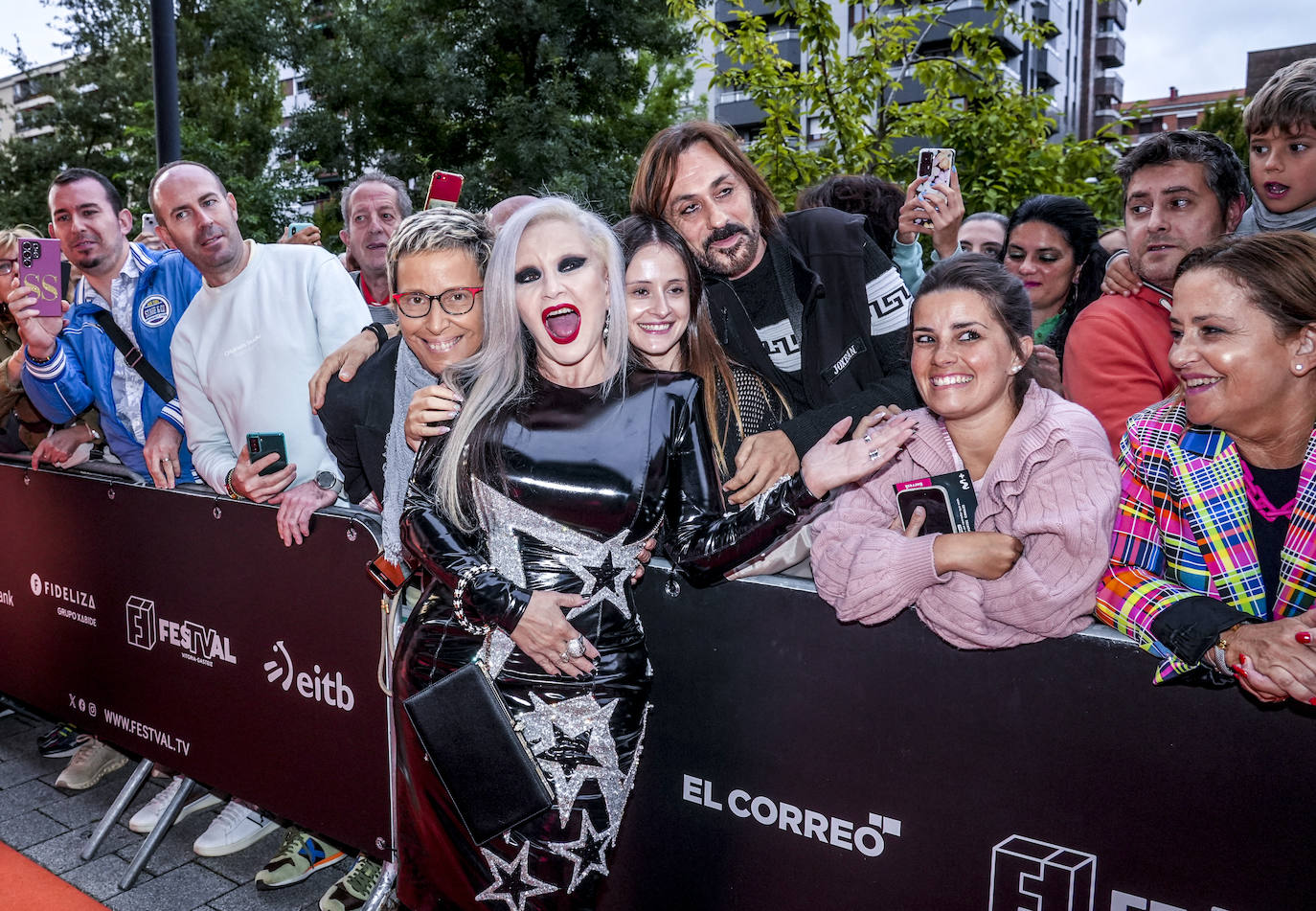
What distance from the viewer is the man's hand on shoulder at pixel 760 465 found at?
102 inches

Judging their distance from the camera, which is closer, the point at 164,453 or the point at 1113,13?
the point at 164,453

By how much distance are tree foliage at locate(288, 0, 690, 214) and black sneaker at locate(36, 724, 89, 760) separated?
1367 centimetres

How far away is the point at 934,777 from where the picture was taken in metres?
2.25

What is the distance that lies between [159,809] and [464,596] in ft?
9.63

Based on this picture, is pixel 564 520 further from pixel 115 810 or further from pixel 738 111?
pixel 738 111

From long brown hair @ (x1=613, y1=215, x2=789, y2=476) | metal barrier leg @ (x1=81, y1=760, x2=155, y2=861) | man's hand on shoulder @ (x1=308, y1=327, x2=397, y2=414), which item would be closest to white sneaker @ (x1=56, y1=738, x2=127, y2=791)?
metal barrier leg @ (x1=81, y1=760, x2=155, y2=861)

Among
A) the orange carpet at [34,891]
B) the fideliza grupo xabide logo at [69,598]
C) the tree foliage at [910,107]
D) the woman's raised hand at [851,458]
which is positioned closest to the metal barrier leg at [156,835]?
the orange carpet at [34,891]

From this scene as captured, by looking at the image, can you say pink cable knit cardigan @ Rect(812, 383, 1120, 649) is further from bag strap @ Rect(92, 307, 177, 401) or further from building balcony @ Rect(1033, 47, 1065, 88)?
building balcony @ Rect(1033, 47, 1065, 88)

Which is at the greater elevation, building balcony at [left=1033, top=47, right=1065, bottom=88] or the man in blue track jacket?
building balcony at [left=1033, top=47, right=1065, bottom=88]

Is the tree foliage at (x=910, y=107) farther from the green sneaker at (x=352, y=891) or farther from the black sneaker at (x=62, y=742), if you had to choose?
the black sneaker at (x=62, y=742)

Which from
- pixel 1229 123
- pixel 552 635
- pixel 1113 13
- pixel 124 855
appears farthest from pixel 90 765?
pixel 1113 13

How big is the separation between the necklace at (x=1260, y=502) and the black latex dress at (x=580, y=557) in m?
1.01

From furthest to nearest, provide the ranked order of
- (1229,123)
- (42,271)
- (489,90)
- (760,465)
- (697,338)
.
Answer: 1. (1229,123)
2. (489,90)
3. (42,271)
4. (697,338)
5. (760,465)

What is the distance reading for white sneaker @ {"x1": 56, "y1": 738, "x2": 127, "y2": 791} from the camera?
4.78 m
